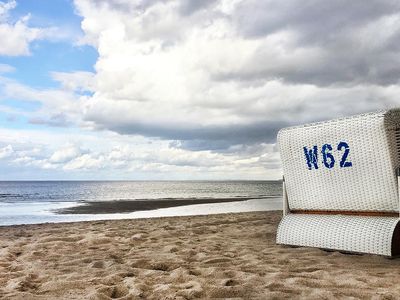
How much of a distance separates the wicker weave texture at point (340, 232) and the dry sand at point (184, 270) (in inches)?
6.5

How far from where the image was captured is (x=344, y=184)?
20.5 feet

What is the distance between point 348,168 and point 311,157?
65 cm

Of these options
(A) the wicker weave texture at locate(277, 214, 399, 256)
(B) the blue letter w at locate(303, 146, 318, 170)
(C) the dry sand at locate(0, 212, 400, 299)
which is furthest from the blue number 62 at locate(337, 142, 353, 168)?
(C) the dry sand at locate(0, 212, 400, 299)

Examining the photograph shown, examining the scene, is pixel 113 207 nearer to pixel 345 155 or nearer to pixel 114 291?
pixel 345 155

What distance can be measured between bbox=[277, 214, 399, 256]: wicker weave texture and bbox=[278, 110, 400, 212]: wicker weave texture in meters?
0.20

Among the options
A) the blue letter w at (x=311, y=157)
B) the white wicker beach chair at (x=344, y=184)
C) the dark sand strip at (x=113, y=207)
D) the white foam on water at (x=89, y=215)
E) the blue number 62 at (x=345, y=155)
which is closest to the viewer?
the white wicker beach chair at (x=344, y=184)

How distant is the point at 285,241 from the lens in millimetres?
6820

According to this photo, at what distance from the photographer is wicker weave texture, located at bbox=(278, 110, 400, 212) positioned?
5527mm

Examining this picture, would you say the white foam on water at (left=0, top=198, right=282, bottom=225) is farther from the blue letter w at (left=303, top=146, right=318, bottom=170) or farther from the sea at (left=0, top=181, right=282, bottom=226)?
the blue letter w at (left=303, top=146, right=318, bottom=170)

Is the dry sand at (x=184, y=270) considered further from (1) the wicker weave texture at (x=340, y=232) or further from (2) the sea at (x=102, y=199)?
(2) the sea at (x=102, y=199)

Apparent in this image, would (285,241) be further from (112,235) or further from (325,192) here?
(112,235)

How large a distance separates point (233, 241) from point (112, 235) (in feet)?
8.25

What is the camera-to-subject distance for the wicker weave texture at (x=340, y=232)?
18.2ft

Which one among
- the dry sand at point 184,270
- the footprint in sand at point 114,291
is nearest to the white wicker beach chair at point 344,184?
the dry sand at point 184,270
